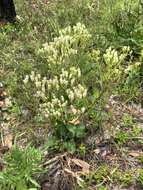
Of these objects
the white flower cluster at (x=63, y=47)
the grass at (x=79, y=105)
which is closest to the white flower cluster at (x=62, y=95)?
the grass at (x=79, y=105)

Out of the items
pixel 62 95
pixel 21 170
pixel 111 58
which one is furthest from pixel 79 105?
pixel 21 170

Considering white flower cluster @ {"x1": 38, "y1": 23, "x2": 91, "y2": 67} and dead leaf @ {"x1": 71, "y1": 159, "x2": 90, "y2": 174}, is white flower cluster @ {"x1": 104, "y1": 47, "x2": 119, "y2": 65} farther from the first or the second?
dead leaf @ {"x1": 71, "y1": 159, "x2": 90, "y2": 174}

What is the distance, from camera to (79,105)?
407 centimetres

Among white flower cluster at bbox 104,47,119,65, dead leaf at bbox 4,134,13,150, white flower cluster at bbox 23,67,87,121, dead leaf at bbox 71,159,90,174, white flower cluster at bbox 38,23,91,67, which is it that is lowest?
dead leaf at bbox 71,159,90,174

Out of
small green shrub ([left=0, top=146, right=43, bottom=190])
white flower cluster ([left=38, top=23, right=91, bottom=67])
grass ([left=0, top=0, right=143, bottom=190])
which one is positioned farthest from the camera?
white flower cluster ([left=38, top=23, right=91, bottom=67])

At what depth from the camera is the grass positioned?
3.92m

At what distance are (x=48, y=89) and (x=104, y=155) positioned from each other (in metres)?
0.83

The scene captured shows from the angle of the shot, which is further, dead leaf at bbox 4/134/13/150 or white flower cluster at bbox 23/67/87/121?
dead leaf at bbox 4/134/13/150

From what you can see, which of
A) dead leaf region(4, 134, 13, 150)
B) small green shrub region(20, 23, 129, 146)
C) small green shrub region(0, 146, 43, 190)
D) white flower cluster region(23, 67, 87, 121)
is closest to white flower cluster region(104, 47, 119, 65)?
small green shrub region(20, 23, 129, 146)

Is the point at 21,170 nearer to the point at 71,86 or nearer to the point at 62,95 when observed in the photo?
A: the point at 62,95

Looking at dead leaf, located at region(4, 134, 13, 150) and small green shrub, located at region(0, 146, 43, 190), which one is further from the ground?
dead leaf, located at region(4, 134, 13, 150)

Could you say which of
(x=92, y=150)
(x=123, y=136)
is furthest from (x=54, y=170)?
(x=123, y=136)

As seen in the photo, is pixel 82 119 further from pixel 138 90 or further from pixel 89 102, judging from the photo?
pixel 138 90

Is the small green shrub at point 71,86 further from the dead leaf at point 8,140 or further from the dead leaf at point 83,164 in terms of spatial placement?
the dead leaf at point 8,140
